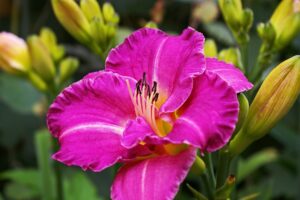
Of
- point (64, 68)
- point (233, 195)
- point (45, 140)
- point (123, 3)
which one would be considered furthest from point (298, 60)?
point (123, 3)

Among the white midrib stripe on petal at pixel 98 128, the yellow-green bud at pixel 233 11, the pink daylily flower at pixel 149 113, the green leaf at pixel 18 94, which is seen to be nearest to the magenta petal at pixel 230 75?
the pink daylily flower at pixel 149 113

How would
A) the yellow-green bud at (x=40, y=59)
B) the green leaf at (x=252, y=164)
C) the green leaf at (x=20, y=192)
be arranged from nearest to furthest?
1. the yellow-green bud at (x=40, y=59)
2. the green leaf at (x=252, y=164)
3. the green leaf at (x=20, y=192)

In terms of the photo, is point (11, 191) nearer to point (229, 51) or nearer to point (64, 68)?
point (64, 68)

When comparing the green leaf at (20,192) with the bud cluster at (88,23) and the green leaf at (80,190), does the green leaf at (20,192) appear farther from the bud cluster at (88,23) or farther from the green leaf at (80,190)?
the bud cluster at (88,23)

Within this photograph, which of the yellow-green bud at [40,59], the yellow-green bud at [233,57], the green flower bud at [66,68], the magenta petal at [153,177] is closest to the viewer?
the magenta petal at [153,177]

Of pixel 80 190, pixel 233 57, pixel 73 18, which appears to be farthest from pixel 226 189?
pixel 80 190

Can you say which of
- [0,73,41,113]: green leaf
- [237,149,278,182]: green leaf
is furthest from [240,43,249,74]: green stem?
[0,73,41,113]: green leaf

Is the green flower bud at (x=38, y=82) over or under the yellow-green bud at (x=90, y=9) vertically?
under
